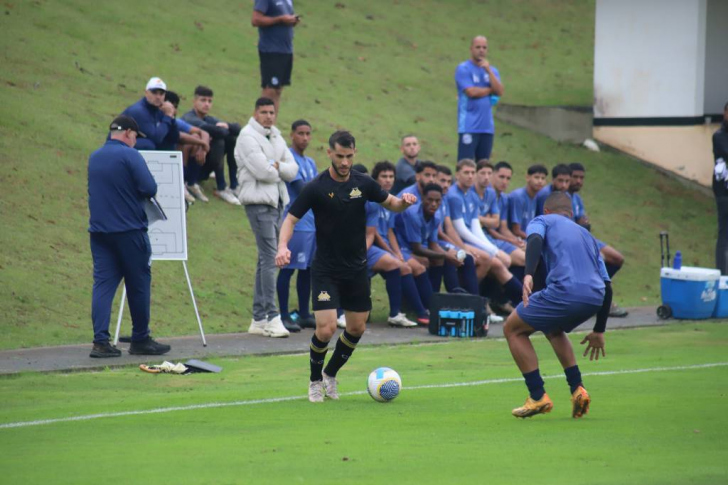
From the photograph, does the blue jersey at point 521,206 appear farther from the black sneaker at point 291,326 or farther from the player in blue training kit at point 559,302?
the player in blue training kit at point 559,302

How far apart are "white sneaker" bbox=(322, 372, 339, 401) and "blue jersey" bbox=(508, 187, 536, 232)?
8.80 m

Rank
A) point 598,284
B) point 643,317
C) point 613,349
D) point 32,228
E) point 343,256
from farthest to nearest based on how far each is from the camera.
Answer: point 643,317
point 32,228
point 613,349
point 343,256
point 598,284

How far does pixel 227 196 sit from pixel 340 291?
9.25 m

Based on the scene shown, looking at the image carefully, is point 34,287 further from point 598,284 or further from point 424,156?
point 424,156

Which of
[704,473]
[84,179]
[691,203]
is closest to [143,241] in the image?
[84,179]

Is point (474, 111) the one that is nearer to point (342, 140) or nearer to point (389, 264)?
point (389, 264)

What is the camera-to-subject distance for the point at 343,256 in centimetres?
1063

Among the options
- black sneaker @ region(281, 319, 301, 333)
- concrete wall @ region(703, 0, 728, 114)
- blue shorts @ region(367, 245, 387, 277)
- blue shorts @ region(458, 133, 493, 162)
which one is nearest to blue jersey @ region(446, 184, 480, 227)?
blue shorts @ region(367, 245, 387, 277)

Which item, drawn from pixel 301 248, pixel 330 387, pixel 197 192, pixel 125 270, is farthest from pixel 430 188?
pixel 330 387

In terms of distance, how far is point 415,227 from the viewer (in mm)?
17031

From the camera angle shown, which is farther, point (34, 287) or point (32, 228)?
point (32, 228)

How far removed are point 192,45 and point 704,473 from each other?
20183mm

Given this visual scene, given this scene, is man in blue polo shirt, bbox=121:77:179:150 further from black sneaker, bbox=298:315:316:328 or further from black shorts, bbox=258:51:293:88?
black sneaker, bbox=298:315:316:328

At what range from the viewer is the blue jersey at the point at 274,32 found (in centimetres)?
1898
